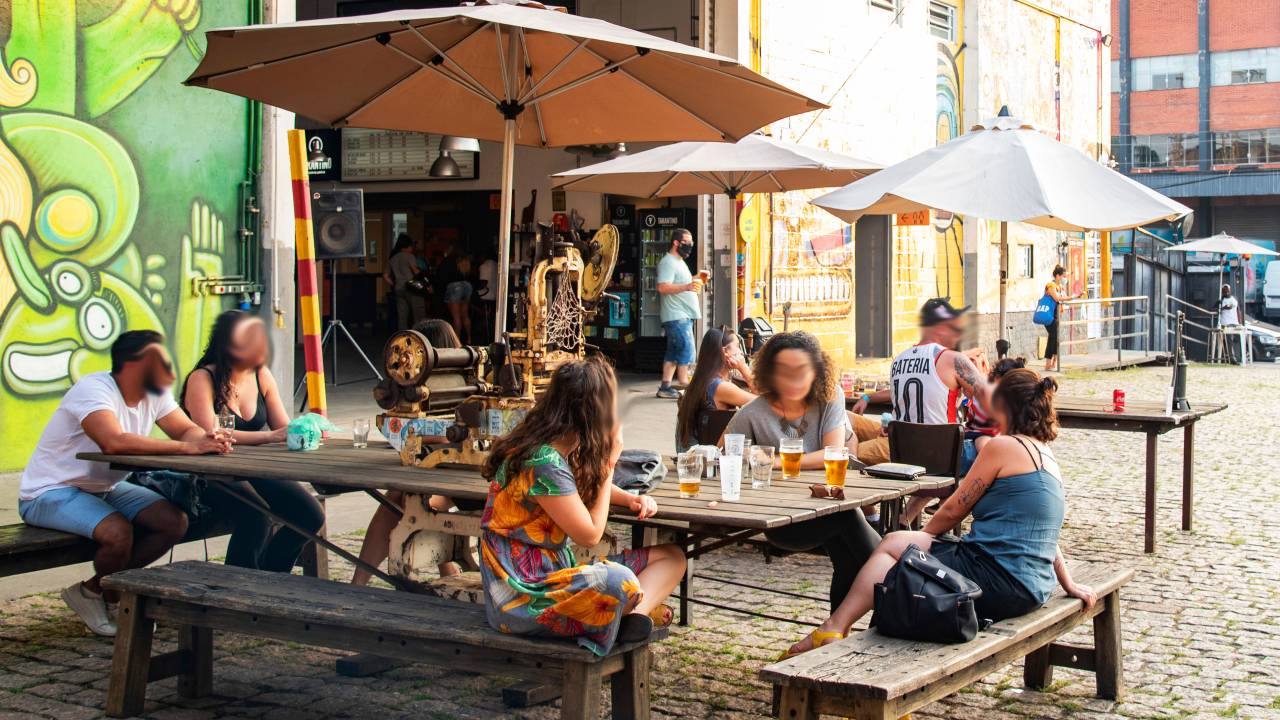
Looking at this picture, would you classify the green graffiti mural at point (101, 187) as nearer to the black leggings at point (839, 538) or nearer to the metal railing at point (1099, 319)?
the black leggings at point (839, 538)

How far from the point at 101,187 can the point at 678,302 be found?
21.1 ft

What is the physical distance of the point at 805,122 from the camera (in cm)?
1719

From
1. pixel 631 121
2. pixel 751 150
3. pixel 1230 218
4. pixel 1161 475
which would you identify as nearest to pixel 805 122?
pixel 751 150

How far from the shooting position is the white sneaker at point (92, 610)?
556 centimetres

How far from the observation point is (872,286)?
1978 centimetres

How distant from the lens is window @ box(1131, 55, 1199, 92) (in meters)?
51.8

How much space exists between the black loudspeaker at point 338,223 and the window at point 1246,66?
47.5 meters

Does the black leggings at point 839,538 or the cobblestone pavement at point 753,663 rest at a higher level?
the black leggings at point 839,538

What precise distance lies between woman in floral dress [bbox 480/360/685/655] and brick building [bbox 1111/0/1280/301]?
1919 inches

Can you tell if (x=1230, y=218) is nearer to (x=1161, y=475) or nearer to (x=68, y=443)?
(x=1161, y=475)

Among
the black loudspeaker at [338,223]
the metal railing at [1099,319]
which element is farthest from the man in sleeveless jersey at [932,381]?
the metal railing at [1099,319]

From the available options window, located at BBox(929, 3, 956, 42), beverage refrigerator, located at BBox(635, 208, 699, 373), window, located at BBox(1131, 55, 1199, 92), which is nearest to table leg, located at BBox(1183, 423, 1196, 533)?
beverage refrigerator, located at BBox(635, 208, 699, 373)

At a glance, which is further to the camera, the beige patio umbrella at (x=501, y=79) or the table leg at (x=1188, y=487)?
the table leg at (x=1188, y=487)

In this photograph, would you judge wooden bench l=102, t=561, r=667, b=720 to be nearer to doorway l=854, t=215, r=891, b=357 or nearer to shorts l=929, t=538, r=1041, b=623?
shorts l=929, t=538, r=1041, b=623
